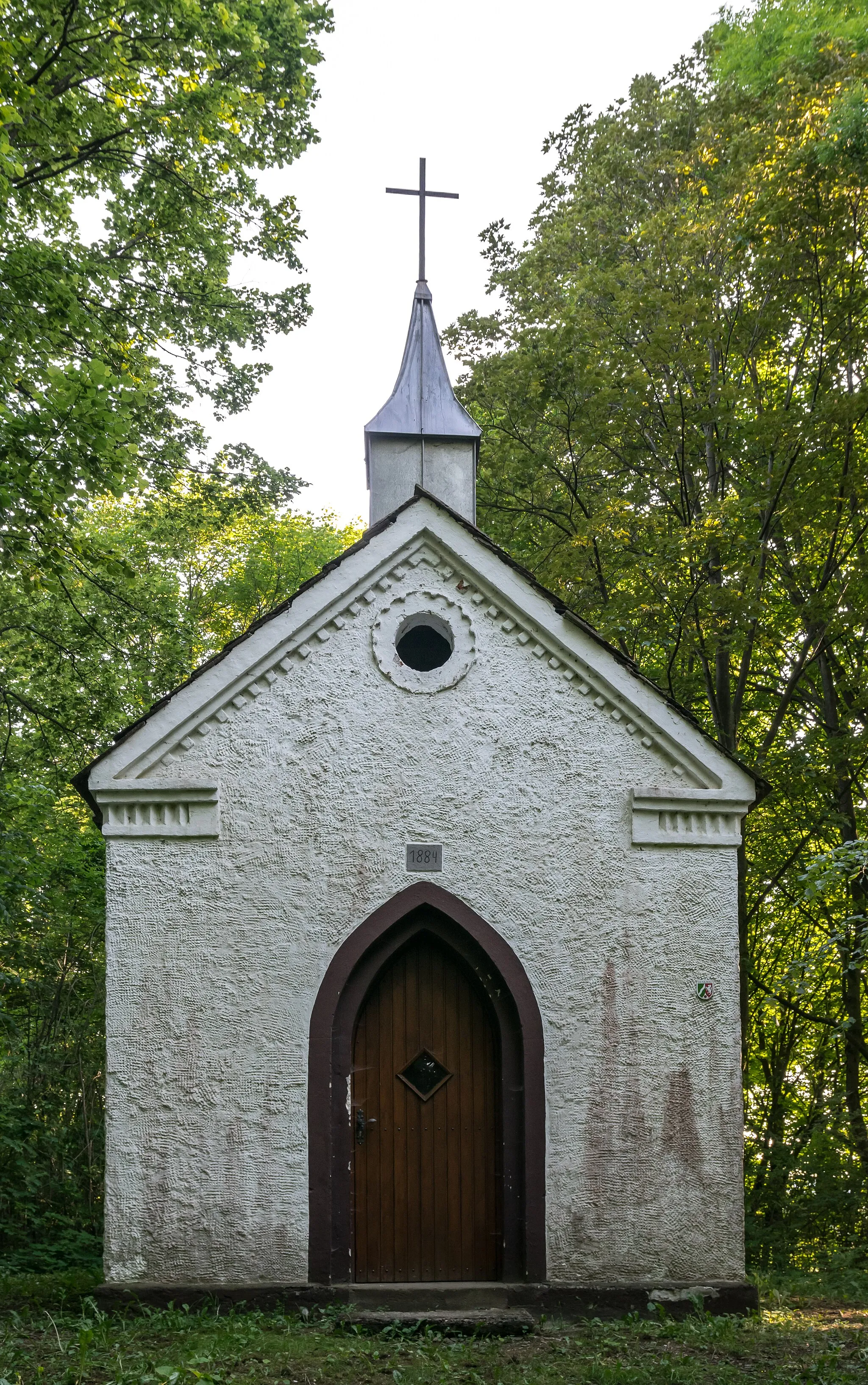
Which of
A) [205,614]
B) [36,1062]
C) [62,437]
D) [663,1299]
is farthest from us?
[205,614]

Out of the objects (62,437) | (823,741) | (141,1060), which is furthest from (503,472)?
(141,1060)

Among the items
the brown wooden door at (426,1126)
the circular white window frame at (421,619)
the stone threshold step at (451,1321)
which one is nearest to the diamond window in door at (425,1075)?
the brown wooden door at (426,1126)

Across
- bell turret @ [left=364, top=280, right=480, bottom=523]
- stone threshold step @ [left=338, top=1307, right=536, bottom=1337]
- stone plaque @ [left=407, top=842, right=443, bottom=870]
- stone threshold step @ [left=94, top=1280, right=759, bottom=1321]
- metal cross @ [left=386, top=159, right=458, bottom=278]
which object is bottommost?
stone threshold step @ [left=338, top=1307, right=536, bottom=1337]

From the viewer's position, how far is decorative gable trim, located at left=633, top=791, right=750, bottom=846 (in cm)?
855

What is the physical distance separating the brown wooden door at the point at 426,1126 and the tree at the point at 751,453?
4.43m

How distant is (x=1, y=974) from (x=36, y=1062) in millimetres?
1031

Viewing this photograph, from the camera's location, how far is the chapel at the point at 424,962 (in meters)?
7.98

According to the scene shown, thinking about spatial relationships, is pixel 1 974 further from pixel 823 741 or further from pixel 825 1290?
pixel 823 741

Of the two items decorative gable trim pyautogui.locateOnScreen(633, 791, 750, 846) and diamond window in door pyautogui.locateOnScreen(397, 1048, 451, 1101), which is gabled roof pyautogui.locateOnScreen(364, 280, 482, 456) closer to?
decorative gable trim pyautogui.locateOnScreen(633, 791, 750, 846)

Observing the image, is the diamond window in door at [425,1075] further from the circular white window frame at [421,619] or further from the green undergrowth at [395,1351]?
the circular white window frame at [421,619]

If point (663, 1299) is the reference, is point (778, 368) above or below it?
above

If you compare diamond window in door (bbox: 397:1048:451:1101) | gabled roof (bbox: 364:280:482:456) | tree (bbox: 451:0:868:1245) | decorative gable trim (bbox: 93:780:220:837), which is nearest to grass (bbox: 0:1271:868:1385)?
diamond window in door (bbox: 397:1048:451:1101)

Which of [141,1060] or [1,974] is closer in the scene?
→ [141,1060]

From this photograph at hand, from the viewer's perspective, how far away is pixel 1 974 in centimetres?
1255
